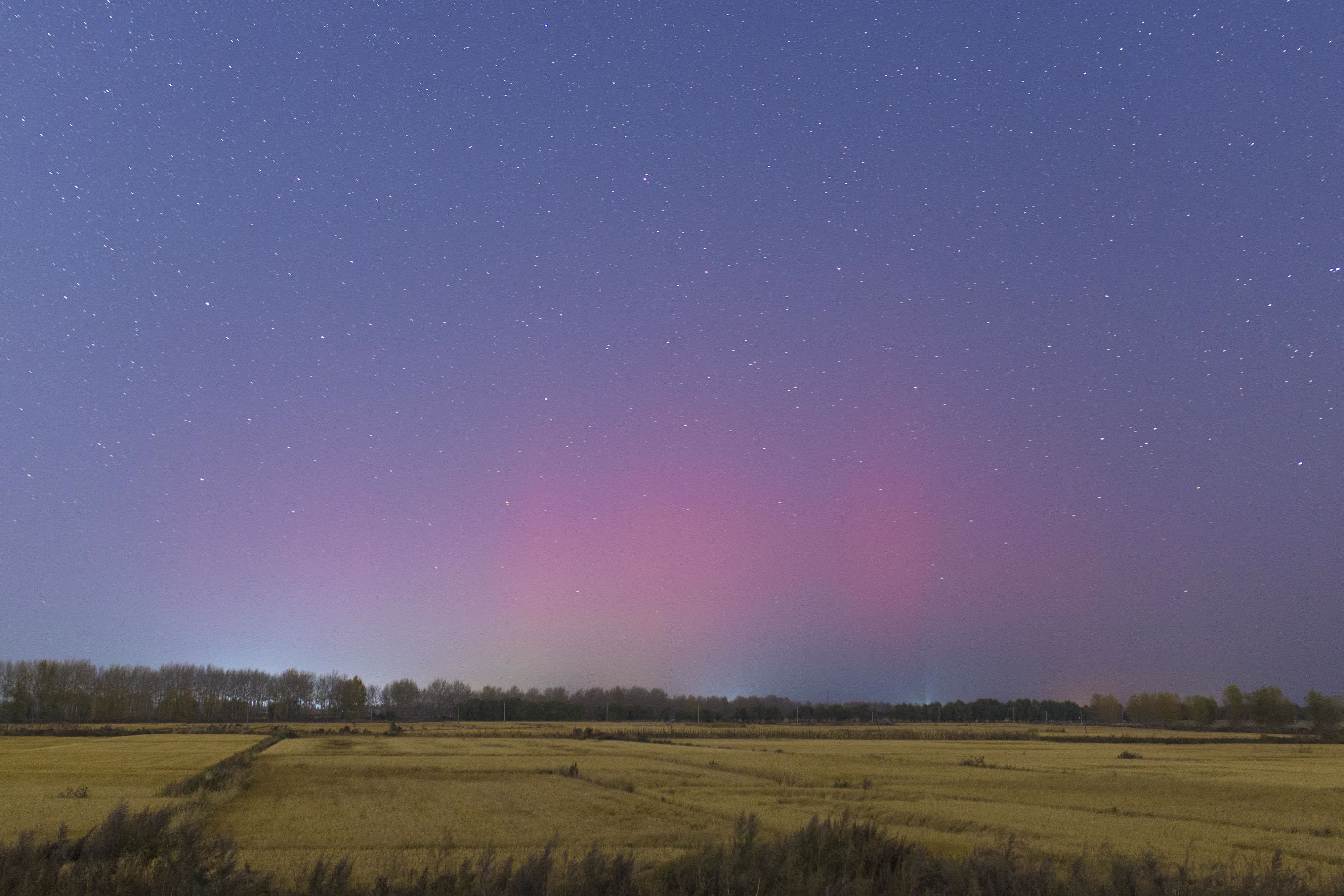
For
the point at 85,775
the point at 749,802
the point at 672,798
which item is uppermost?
the point at 749,802

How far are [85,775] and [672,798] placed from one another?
36573mm

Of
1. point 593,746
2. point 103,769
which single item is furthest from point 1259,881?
point 593,746

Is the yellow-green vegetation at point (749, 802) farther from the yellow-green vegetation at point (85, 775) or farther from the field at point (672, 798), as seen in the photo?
the yellow-green vegetation at point (85, 775)

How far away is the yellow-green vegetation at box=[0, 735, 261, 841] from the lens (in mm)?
31547

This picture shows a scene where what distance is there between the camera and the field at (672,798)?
28.0 m

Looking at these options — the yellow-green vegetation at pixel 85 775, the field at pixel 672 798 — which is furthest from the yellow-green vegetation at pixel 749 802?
the yellow-green vegetation at pixel 85 775

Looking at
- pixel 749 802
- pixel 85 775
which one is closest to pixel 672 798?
pixel 749 802

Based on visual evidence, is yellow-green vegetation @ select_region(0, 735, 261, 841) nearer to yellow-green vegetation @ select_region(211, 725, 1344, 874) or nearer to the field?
the field

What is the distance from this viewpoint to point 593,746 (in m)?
93.6

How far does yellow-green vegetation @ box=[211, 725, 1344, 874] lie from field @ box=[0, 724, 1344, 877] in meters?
0.19

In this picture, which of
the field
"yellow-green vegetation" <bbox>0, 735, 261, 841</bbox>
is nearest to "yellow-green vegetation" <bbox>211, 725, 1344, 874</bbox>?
the field

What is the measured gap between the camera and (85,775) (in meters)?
50.8

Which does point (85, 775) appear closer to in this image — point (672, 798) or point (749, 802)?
point (672, 798)

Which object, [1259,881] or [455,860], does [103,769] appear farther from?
[1259,881]
